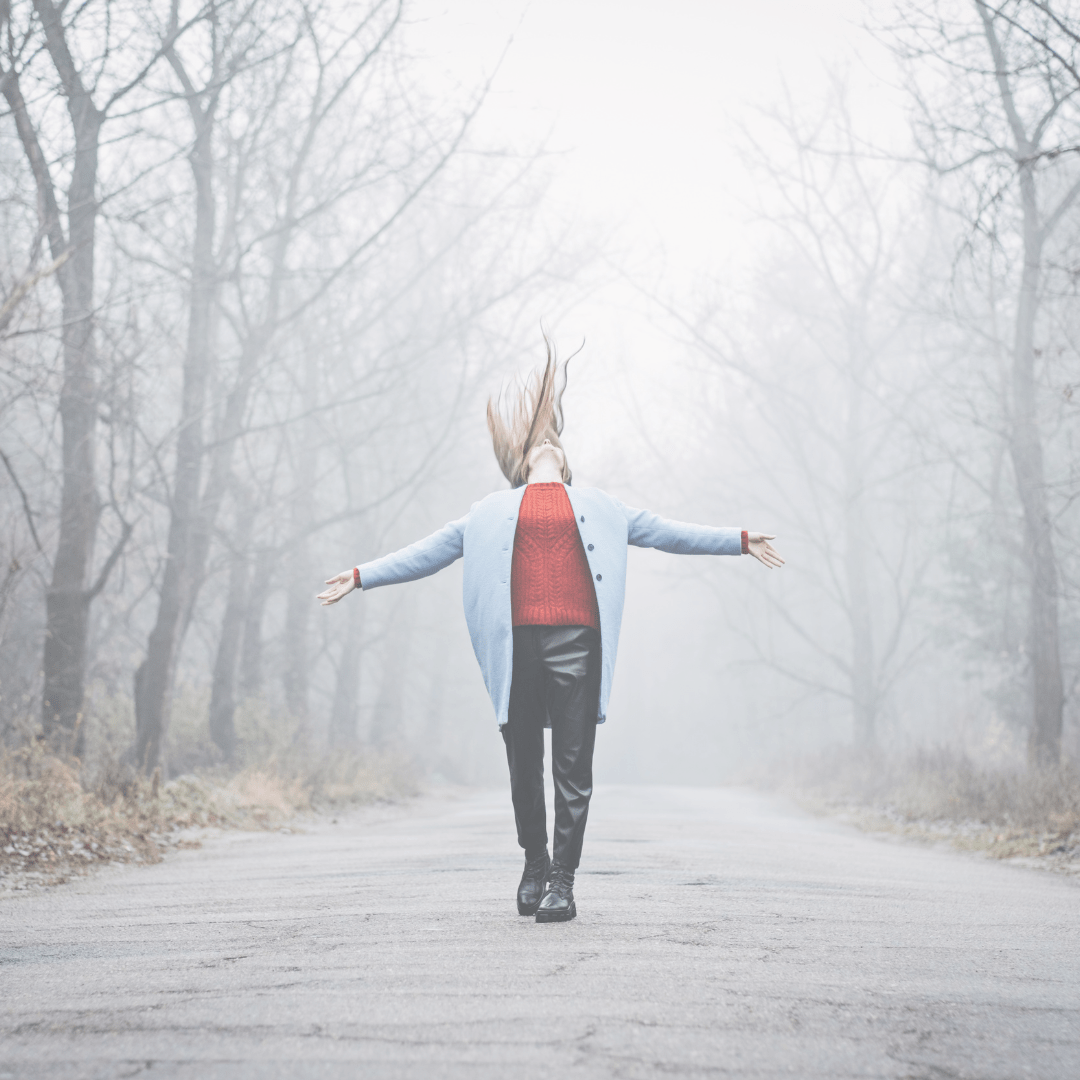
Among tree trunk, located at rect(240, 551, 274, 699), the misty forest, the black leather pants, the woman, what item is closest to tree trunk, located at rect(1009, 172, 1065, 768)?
the misty forest

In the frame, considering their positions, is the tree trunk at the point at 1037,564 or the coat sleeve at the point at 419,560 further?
the tree trunk at the point at 1037,564

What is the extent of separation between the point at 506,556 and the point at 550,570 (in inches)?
7.5

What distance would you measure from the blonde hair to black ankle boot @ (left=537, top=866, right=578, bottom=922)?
5.47 ft

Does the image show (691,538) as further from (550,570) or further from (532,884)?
(532,884)

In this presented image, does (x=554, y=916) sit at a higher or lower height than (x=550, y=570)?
lower

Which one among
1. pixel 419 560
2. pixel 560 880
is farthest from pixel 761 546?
pixel 560 880

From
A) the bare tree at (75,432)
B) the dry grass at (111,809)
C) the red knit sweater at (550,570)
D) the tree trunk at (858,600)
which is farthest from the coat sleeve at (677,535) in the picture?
the tree trunk at (858,600)

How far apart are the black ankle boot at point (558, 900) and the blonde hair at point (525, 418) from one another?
167 centimetres

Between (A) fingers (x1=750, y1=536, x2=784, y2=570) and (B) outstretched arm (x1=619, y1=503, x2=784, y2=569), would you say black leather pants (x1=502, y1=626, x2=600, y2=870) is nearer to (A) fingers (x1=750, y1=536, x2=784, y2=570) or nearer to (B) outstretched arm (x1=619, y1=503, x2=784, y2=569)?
(B) outstretched arm (x1=619, y1=503, x2=784, y2=569)

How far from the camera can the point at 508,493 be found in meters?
4.89

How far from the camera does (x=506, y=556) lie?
4.73m

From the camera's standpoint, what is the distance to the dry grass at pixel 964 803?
9164mm

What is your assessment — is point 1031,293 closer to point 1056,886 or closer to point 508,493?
point 1056,886

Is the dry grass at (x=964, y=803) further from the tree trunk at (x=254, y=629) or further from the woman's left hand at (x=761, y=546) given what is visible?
the tree trunk at (x=254, y=629)
